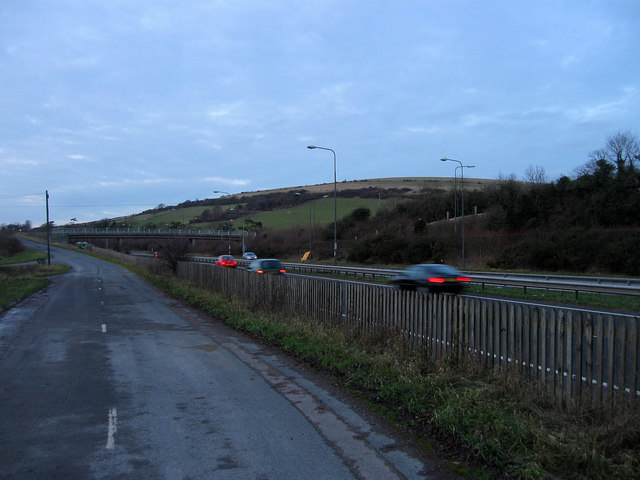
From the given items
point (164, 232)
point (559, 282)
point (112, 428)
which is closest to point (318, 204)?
point (164, 232)

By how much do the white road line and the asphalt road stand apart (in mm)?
26

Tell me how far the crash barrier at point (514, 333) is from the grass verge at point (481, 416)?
0.86 ft

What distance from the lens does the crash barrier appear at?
5668 millimetres

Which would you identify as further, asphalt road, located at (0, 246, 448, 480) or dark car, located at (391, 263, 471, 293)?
dark car, located at (391, 263, 471, 293)

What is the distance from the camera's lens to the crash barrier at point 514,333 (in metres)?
5.67

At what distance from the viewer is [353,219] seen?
72.8m

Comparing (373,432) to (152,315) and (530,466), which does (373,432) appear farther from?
(152,315)

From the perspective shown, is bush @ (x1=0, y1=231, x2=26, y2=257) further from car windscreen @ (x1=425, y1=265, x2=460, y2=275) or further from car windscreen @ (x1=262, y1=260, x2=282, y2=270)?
car windscreen @ (x1=425, y1=265, x2=460, y2=275)

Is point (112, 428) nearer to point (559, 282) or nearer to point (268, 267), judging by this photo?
point (559, 282)

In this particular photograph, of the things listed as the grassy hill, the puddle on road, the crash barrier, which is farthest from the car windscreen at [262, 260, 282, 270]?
the grassy hill

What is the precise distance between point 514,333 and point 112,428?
5.57 meters

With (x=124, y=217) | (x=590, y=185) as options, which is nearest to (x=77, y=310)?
(x=590, y=185)

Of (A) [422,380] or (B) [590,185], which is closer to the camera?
(A) [422,380]

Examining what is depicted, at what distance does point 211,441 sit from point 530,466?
3.33 m
